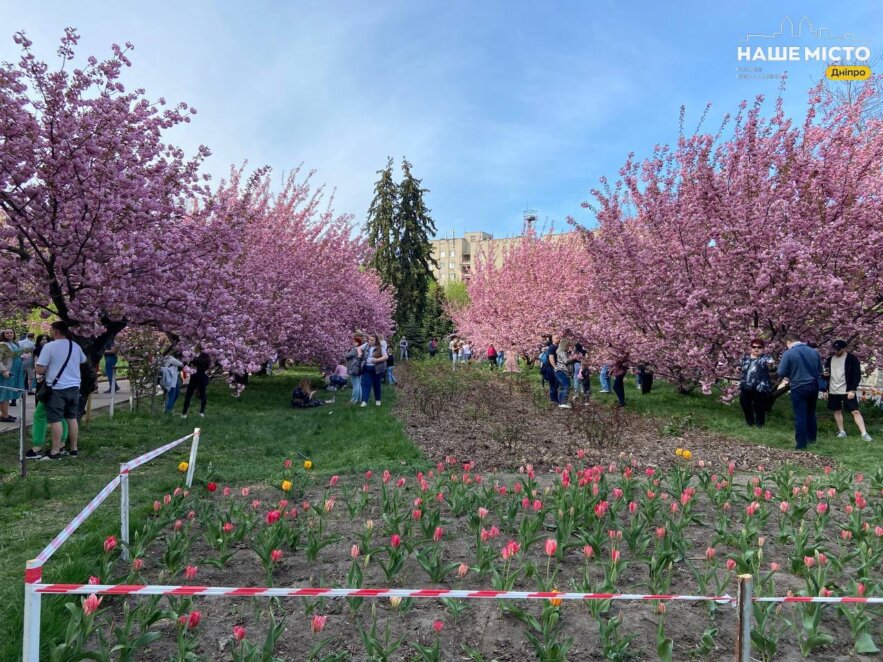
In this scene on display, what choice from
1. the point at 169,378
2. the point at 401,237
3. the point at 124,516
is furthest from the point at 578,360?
the point at 401,237

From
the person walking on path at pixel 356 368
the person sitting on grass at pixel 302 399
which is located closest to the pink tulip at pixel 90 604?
the person walking on path at pixel 356 368

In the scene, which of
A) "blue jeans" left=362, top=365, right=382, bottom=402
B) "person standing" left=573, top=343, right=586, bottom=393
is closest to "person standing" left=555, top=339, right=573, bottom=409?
"person standing" left=573, top=343, right=586, bottom=393

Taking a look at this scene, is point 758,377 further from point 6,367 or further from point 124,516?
point 6,367

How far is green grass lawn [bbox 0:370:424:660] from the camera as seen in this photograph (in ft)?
12.7

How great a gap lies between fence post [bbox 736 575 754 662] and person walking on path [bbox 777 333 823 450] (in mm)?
7881

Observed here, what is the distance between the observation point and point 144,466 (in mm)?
7543

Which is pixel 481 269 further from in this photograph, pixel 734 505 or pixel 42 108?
pixel 734 505

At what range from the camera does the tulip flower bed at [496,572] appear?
9.53ft

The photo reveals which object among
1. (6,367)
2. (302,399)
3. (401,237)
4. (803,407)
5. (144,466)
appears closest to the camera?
(144,466)

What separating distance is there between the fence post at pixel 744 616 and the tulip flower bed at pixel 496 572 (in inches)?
18.7

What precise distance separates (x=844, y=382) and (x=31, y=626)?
36.4 ft

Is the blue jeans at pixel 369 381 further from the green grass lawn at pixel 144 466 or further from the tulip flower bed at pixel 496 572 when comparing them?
the tulip flower bed at pixel 496 572

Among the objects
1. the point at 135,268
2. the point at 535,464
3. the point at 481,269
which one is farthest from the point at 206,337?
the point at 481,269

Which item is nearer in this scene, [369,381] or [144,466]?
[144,466]
